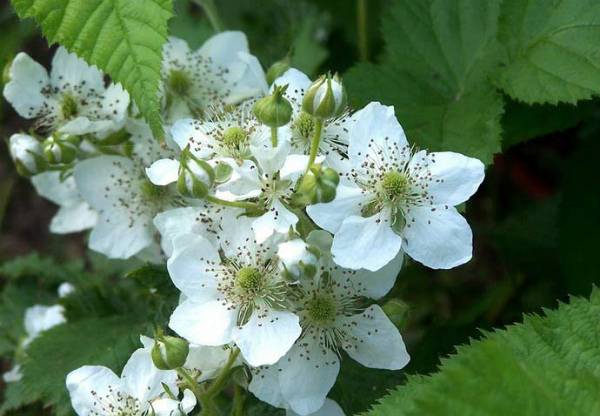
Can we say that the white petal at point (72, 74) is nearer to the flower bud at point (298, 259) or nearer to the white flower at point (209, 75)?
Result: the white flower at point (209, 75)

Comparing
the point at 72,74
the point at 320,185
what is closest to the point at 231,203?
the point at 320,185

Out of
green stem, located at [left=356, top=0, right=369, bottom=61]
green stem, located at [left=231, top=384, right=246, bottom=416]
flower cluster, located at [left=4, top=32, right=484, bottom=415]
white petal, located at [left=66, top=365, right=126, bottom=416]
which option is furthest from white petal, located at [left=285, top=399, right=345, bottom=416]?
green stem, located at [left=356, top=0, right=369, bottom=61]

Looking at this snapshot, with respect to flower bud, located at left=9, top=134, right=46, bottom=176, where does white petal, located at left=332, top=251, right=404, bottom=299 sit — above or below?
above

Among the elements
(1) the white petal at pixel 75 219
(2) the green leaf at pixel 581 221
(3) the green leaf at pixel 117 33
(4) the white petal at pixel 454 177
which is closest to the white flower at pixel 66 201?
(1) the white petal at pixel 75 219

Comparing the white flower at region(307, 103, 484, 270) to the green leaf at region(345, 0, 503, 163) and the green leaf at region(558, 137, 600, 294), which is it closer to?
the green leaf at region(345, 0, 503, 163)

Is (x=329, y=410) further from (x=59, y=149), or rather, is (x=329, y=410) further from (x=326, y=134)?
(x=59, y=149)

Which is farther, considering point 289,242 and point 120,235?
point 120,235
